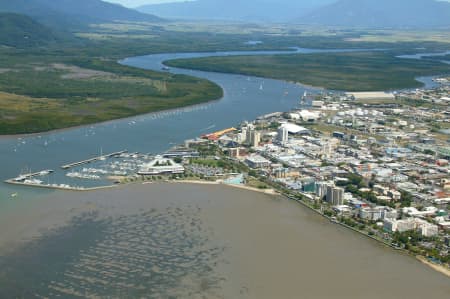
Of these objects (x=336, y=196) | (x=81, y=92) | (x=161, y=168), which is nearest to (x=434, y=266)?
(x=336, y=196)

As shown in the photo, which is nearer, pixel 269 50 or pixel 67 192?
pixel 67 192

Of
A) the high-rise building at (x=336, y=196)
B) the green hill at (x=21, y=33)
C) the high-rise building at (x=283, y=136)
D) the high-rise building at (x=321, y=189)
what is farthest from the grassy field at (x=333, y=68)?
the high-rise building at (x=336, y=196)

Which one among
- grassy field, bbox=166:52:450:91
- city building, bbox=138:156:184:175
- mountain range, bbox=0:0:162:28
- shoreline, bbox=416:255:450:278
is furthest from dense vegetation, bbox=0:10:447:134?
mountain range, bbox=0:0:162:28

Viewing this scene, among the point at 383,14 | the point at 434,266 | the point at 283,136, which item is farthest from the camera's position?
the point at 383,14

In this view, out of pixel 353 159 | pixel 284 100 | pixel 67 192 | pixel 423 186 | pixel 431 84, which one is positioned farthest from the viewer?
pixel 431 84

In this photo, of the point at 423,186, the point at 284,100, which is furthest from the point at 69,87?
the point at 423,186

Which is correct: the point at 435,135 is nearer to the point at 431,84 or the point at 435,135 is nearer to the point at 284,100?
the point at 284,100

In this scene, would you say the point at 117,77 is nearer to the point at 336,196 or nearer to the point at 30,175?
the point at 30,175

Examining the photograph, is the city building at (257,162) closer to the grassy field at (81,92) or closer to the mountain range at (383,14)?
the grassy field at (81,92)
